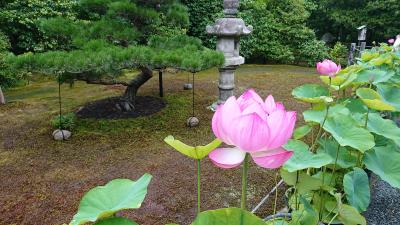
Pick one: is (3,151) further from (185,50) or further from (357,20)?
(357,20)

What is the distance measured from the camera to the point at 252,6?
8000mm

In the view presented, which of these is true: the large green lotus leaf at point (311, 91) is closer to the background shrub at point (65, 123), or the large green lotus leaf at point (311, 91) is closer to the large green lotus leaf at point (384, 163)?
the large green lotus leaf at point (384, 163)

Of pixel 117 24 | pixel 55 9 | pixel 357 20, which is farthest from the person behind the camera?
pixel 357 20

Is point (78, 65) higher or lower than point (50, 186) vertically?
higher

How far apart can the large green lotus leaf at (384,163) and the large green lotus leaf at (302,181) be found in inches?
7.5

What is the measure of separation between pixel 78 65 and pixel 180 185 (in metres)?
1.20

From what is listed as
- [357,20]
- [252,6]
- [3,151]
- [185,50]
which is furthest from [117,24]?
[357,20]

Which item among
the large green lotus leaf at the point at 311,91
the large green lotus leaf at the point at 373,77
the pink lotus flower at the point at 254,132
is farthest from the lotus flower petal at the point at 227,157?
the large green lotus leaf at the point at 373,77

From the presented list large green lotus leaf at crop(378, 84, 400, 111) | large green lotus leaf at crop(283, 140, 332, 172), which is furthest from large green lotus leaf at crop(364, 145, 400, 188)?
large green lotus leaf at crop(378, 84, 400, 111)

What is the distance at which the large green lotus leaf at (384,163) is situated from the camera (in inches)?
38.4

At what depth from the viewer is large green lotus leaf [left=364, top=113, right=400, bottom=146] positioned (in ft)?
3.70

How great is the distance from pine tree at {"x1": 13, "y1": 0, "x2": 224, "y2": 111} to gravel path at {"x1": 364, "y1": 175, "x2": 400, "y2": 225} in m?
1.63

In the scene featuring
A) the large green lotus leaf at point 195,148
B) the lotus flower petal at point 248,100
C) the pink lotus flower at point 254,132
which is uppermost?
the lotus flower petal at point 248,100

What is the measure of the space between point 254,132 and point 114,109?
3592 millimetres
